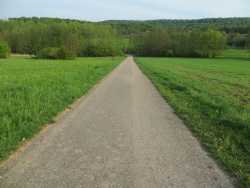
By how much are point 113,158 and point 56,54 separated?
6164 centimetres

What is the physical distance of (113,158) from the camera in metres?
4.22

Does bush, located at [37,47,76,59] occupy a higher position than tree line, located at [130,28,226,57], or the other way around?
tree line, located at [130,28,226,57]

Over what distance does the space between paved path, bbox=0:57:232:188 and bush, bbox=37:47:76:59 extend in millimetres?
56205

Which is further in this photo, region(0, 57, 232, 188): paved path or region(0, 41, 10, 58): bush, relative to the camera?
region(0, 41, 10, 58): bush

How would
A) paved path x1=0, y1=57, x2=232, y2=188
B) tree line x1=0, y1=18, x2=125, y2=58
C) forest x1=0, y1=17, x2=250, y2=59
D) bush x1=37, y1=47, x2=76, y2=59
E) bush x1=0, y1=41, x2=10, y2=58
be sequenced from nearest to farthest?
paved path x1=0, y1=57, x2=232, y2=188 → bush x1=0, y1=41, x2=10, y2=58 → bush x1=37, y1=47, x2=76, y2=59 → tree line x1=0, y1=18, x2=125, y2=58 → forest x1=0, y1=17, x2=250, y2=59

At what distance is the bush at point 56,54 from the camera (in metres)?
60.5

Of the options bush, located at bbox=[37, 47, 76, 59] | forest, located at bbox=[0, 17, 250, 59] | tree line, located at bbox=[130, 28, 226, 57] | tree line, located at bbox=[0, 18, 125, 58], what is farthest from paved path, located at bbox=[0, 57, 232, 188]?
tree line, located at bbox=[130, 28, 226, 57]

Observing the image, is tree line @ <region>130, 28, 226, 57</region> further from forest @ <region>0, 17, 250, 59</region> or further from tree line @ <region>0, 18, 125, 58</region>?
tree line @ <region>0, 18, 125, 58</region>

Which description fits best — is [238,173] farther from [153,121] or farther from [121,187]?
[153,121]

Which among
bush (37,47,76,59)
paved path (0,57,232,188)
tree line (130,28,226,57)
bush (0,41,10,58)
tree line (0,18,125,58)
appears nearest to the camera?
paved path (0,57,232,188)

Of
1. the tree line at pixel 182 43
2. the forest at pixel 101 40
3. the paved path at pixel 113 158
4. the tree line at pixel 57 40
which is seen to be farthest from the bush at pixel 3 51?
the paved path at pixel 113 158

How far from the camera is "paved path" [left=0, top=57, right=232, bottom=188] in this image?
3471 millimetres

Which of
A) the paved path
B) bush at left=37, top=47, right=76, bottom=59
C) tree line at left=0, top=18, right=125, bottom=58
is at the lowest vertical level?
the paved path

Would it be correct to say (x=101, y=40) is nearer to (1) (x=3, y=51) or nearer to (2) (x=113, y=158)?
(1) (x=3, y=51)
